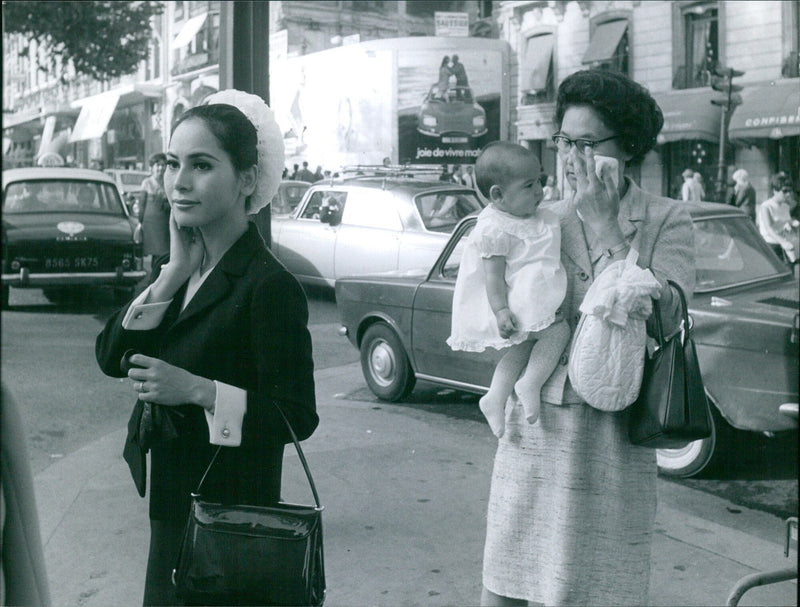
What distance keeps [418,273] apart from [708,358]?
285 cm

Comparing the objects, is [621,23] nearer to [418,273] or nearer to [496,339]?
[418,273]

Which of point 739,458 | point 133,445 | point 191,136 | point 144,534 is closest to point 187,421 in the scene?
point 133,445

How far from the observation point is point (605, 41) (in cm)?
2898

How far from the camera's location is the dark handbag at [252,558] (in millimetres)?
2000

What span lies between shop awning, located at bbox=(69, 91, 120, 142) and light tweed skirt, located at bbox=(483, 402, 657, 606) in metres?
5.38

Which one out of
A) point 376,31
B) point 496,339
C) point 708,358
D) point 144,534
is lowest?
point 144,534

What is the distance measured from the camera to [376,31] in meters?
8.59

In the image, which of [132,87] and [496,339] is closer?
[496,339]

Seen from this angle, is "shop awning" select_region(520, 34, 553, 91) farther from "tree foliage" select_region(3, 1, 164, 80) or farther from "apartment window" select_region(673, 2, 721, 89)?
"tree foliage" select_region(3, 1, 164, 80)

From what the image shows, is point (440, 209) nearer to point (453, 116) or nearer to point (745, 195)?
point (453, 116)

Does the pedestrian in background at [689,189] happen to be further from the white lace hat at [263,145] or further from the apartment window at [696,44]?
the white lace hat at [263,145]

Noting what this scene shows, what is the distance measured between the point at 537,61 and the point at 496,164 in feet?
91.8

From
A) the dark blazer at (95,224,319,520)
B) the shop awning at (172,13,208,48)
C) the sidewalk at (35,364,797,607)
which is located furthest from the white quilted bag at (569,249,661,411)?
the shop awning at (172,13,208,48)

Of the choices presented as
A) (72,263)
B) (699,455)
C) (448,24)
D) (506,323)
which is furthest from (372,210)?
(506,323)
